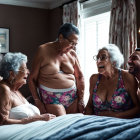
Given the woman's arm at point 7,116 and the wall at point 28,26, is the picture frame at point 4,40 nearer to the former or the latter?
the wall at point 28,26

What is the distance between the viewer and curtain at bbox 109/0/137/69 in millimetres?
4082

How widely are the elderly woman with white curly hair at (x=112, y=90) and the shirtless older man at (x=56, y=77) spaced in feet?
1.21

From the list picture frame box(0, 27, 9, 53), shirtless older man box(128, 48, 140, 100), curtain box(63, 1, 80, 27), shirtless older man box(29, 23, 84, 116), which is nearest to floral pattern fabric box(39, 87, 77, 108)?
shirtless older man box(29, 23, 84, 116)

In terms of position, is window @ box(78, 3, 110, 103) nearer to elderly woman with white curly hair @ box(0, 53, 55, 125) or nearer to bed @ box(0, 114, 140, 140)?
elderly woman with white curly hair @ box(0, 53, 55, 125)

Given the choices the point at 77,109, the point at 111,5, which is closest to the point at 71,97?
the point at 77,109

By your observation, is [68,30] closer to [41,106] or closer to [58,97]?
[58,97]

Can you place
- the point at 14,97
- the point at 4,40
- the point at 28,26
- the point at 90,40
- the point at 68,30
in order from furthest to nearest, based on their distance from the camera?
the point at 28,26, the point at 4,40, the point at 90,40, the point at 68,30, the point at 14,97

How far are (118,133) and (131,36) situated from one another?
267cm

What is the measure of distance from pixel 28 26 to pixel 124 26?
2739mm

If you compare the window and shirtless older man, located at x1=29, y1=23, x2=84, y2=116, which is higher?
the window

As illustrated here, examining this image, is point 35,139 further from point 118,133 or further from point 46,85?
point 46,85

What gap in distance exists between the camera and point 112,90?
2.66 metres

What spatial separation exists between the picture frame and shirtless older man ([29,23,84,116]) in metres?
3.06

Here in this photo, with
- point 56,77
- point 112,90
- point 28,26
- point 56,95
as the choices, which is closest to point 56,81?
point 56,77
